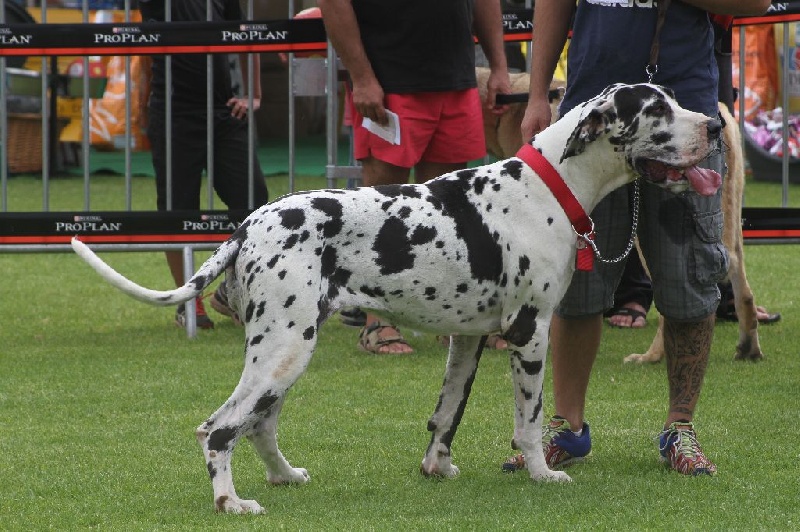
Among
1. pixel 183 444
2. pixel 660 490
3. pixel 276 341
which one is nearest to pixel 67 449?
pixel 183 444

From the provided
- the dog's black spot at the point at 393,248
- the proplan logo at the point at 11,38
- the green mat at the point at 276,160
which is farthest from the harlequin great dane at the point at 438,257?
the green mat at the point at 276,160

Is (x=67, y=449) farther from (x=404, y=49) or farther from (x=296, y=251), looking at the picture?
(x=404, y=49)

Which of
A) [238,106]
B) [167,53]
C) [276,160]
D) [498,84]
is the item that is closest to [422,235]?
[498,84]

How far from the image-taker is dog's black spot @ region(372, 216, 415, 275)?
4.03 m

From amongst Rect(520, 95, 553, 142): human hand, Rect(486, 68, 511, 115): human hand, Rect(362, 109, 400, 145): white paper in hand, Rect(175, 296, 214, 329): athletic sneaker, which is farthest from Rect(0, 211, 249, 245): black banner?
Rect(520, 95, 553, 142): human hand

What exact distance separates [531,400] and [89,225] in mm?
3837

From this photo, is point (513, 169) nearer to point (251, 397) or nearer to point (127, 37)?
point (251, 397)

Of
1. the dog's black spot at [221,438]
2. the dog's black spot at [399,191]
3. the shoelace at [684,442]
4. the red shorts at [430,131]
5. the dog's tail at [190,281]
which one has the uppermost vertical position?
the red shorts at [430,131]

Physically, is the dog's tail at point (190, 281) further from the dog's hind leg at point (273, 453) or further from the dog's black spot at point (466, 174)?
the dog's black spot at point (466, 174)

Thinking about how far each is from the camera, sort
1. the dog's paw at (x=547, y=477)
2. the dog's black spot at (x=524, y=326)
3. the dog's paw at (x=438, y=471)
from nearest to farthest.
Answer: the dog's black spot at (x=524, y=326) → the dog's paw at (x=547, y=477) → the dog's paw at (x=438, y=471)

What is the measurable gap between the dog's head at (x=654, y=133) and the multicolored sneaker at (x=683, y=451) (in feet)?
3.07

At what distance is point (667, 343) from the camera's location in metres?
4.70

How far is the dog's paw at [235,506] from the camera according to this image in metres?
3.96

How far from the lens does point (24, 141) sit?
14.5m
